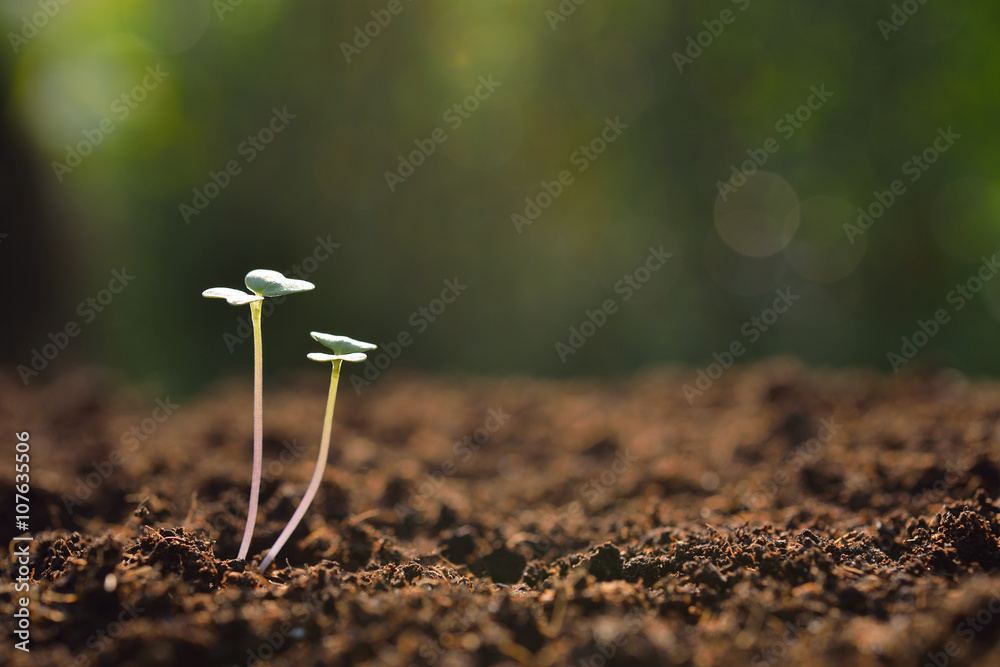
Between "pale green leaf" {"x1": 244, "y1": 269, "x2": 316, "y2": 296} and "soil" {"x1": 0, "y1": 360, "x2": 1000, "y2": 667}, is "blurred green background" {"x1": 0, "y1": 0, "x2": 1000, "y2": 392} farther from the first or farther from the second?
"pale green leaf" {"x1": 244, "y1": 269, "x2": 316, "y2": 296}

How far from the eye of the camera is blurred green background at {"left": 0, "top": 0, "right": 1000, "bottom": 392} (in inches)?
255

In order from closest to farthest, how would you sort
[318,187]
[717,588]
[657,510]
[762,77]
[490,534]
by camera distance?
[717,588]
[490,534]
[657,510]
[762,77]
[318,187]

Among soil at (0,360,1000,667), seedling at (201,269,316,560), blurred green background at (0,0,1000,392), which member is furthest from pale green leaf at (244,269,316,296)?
blurred green background at (0,0,1000,392)

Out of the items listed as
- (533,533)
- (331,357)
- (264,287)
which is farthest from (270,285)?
(533,533)

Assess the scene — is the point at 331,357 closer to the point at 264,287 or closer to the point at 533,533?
the point at 264,287

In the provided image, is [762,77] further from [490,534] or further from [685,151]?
[490,534]

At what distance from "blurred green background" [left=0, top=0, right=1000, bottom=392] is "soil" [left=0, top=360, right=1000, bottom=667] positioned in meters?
3.04

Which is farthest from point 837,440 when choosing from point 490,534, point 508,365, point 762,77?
point 508,365

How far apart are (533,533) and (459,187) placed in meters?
5.83

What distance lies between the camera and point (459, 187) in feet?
25.1

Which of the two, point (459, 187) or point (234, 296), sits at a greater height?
point (459, 187)

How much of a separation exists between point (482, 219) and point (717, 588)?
6415mm

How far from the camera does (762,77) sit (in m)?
6.39

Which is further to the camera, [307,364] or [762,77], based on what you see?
[307,364]
